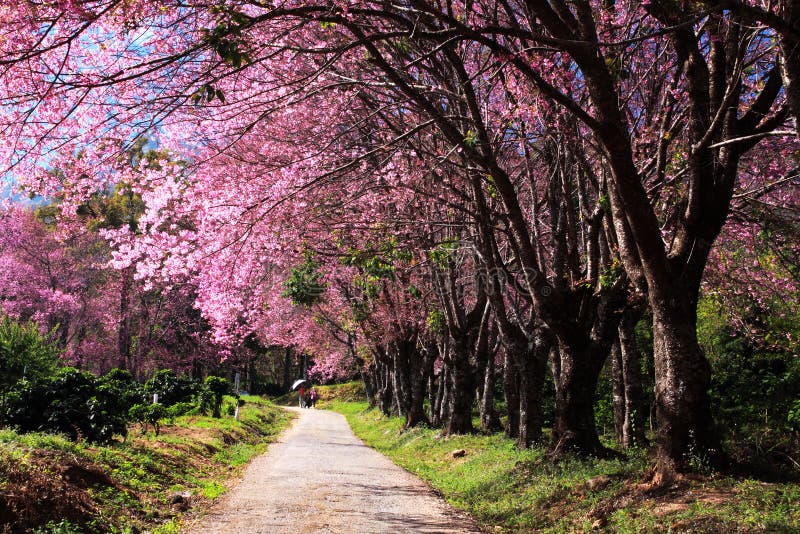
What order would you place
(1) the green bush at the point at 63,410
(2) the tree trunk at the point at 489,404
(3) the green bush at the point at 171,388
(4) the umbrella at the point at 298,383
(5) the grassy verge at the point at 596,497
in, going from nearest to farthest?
(5) the grassy verge at the point at 596,497 < (1) the green bush at the point at 63,410 < (2) the tree trunk at the point at 489,404 < (3) the green bush at the point at 171,388 < (4) the umbrella at the point at 298,383

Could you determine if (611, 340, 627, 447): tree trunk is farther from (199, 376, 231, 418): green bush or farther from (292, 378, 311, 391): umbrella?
(292, 378, 311, 391): umbrella

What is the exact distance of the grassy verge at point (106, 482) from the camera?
19.5ft

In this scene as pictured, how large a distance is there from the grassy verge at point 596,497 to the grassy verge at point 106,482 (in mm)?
3991

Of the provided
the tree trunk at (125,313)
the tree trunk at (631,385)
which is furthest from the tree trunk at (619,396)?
the tree trunk at (125,313)

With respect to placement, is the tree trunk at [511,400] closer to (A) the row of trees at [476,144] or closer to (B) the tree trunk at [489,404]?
(A) the row of trees at [476,144]

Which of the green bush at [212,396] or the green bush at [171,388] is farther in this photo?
the green bush at [212,396]

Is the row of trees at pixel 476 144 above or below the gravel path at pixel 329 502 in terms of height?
above

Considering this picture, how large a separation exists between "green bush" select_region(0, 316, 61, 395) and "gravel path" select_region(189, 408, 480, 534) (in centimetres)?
654

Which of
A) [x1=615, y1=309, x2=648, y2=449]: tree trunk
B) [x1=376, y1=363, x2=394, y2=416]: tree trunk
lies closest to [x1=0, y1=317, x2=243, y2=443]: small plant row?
[x1=615, y1=309, x2=648, y2=449]: tree trunk

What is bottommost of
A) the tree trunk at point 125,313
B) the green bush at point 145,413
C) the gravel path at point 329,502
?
the gravel path at point 329,502

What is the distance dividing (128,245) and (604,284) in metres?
8.26

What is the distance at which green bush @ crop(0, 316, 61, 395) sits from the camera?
16.0 meters

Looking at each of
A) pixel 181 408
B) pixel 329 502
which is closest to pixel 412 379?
pixel 181 408

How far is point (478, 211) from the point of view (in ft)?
41.0
